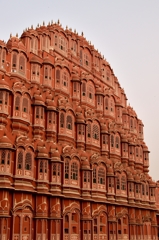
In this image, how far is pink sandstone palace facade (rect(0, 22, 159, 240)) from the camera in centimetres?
3562

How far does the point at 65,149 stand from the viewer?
133 ft

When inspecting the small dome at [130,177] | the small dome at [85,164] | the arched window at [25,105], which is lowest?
the small dome at [130,177]

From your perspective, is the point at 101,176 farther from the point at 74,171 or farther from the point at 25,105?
the point at 25,105

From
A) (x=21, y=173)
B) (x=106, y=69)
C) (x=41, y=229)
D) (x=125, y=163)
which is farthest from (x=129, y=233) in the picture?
(x=106, y=69)

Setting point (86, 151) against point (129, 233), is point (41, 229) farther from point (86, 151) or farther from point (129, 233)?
point (129, 233)

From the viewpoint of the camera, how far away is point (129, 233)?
48.5 m

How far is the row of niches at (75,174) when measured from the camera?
35228 millimetres

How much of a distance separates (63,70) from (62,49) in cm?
398

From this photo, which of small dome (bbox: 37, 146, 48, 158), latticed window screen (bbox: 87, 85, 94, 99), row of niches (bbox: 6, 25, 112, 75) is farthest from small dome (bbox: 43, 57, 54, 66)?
small dome (bbox: 37, 146, 48, 158)

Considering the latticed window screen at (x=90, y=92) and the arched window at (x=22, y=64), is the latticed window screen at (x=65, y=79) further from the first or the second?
the arched window at (x=22, y=64)

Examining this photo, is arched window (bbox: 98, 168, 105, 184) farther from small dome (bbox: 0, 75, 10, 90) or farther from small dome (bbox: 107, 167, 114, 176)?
small dome (bbox: 0, 75, 10, 90)

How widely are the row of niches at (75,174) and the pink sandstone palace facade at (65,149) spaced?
0.10m

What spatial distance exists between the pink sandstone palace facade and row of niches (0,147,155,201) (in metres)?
0.10

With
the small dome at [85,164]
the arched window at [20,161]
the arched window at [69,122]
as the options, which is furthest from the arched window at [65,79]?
the arched window at [20,161]
